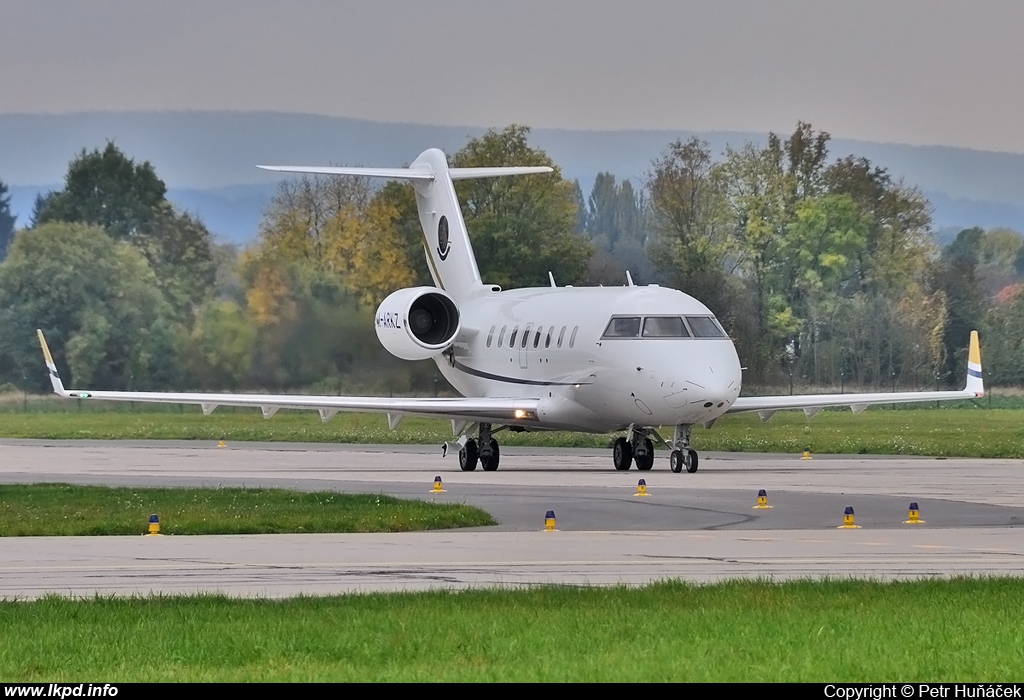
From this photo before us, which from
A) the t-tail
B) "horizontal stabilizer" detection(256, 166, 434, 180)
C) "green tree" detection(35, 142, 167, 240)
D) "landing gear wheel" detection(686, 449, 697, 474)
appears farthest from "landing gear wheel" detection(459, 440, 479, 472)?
"green tree" detection(35, 142, 167, 240)

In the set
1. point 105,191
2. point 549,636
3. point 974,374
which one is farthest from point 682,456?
point 105,191

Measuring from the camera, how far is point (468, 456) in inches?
1474

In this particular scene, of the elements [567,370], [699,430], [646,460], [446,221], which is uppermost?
[446,221]

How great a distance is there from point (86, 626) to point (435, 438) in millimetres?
39160

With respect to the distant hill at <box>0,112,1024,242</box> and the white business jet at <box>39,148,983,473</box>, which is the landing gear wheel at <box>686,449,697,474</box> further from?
the distant hill at <box>0,112,1024,242</box>

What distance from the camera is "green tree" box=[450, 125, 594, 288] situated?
57.9 meters

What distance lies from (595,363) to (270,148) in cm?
5962

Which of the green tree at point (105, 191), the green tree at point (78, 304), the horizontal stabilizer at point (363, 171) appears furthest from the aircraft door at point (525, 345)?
the green tree at point (105, 191)

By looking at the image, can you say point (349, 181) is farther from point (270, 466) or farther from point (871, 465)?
point (871, 465)

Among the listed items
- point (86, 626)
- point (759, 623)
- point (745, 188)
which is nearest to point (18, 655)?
point (86, 626)

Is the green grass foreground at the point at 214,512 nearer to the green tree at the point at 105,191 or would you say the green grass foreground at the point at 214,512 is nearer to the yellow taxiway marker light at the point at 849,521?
the yellow taxiway marker light at the point at 849,521

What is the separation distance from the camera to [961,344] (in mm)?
76625

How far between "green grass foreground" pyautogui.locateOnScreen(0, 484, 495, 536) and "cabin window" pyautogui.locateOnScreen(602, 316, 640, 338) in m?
9.50

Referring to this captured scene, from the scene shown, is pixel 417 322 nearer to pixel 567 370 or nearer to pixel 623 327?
pixel 567 370
